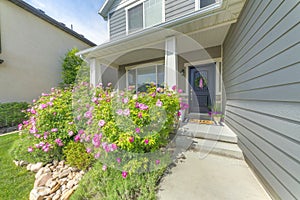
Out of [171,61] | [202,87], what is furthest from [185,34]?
[202,87]

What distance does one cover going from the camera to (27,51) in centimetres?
648

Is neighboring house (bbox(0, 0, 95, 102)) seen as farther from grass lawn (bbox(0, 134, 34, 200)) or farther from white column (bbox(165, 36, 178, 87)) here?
white column (bbox(165, 36, 178, 87))

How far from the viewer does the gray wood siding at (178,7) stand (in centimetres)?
439

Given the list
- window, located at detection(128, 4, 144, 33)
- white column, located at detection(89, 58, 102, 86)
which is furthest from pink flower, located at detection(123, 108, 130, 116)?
window, located at detection(128, 4, 144, 33)

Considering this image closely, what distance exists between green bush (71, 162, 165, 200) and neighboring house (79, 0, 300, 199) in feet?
4.76

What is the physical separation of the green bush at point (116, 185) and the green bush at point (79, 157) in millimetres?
409

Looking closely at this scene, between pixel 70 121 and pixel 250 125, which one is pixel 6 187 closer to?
pixel 70 121

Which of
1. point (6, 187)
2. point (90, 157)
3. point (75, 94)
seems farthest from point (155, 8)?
point (6, 187)

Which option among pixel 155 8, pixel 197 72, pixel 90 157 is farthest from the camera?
pixel 155 8

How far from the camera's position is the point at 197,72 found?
445 centimetres

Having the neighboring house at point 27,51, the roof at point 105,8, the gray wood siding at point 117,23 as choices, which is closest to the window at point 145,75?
the gray wood siding at point 117,23

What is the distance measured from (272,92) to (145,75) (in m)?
4.63

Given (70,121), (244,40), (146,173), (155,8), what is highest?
(155,8)

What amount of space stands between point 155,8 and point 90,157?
5.73 meters
